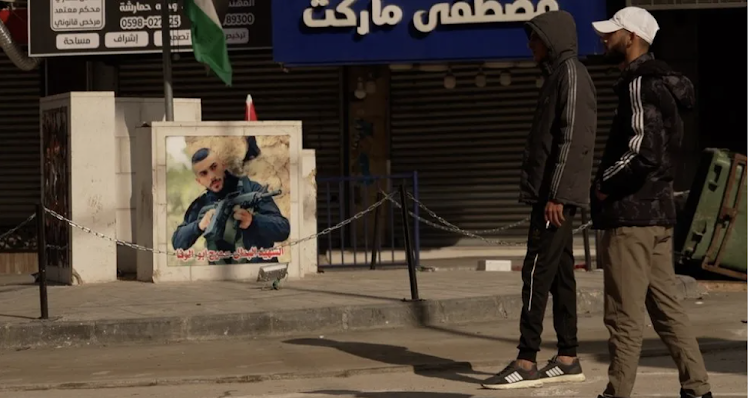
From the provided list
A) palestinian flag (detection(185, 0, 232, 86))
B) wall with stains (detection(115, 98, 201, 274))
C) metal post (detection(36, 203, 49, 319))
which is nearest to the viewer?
metal post (detection(36, 203, 49, 319))

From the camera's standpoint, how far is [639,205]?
6.27 meters

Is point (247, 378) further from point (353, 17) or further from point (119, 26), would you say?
point (119, 26)

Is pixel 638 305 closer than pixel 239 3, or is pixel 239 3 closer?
pixel 638 305

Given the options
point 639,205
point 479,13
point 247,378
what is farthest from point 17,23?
point 639,205

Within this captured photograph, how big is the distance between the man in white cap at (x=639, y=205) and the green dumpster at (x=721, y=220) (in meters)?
8.01

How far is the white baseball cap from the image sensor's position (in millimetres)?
6273

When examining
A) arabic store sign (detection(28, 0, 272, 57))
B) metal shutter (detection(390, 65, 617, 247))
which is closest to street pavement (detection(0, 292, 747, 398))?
metal shutter (detection(390, 65, 617, 247))

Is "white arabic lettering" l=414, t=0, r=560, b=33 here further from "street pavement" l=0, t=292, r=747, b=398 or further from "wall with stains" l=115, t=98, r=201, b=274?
"street pavement" l=0, t=292, r=747, b=398

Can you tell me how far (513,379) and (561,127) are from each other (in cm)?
136

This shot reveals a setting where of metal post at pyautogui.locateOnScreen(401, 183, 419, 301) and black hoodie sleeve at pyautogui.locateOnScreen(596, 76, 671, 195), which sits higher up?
black hoodie sleeve at pyautogui.locateOnScreen(596, 76, 671, 195)

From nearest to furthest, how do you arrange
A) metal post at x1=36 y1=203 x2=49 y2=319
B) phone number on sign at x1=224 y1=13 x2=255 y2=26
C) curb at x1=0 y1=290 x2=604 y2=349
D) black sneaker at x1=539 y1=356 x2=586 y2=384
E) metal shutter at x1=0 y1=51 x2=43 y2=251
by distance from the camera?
black sneaker at x1=539 y1=356 x2=586 y2=384, curb at x1=0 y1=290 x2=604 y2=349, metal post at x1=36 y1=203 x2=49 y2=319, phone number on sign at x1=224 y1=13 x2=255 y2=26, metal shutter at x1=0 y1=51 x2=43 y2=251

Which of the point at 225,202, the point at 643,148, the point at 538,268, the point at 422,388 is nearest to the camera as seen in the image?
the point at 643,148

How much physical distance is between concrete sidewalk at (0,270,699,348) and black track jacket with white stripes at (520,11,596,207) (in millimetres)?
3725

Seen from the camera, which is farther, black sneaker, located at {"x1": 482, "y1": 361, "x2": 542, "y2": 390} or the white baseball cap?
black sneaker, located at {"x1": 482, "y1": 361, "x2": 542, "y2": 390}
